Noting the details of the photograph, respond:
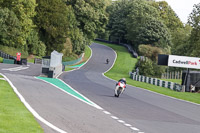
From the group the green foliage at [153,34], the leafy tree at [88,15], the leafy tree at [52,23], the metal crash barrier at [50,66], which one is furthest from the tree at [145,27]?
the metal crash barrier at [50,66]

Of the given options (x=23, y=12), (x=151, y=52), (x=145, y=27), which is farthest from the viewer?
(x=145, y=27)

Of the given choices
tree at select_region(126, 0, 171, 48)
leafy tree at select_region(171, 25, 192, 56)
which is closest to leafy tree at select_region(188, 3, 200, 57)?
leafy tree at select_region(171, 25, 192, 56)

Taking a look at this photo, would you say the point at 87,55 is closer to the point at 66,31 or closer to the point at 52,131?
the point at 66,31

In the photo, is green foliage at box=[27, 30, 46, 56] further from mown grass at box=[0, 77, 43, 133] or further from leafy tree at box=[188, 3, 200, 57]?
mown grass at box=[0, 77, 43, 133]

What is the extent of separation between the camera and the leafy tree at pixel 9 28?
212ft

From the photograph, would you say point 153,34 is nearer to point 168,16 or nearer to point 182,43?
point 182,43

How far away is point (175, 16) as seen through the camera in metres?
124

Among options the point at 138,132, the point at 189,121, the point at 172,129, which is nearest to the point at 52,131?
the point at 138,132

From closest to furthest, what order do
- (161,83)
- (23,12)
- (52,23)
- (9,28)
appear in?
(161,83) < (9,28) < (23,12) < (52,23)

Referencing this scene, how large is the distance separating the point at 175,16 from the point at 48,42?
2250 inches

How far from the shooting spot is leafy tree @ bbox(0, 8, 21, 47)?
6475 centimetres

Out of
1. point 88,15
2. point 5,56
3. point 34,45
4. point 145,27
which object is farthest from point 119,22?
point 5,56

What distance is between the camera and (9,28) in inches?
2621

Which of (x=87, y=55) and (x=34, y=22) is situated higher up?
(x=34, y=22)
